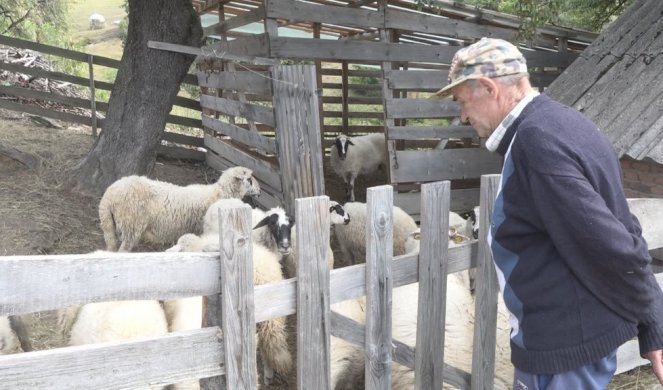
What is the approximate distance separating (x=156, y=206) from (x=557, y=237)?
17.6 ft

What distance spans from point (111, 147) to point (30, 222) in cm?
151

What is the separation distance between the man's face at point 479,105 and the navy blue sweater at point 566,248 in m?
0.09

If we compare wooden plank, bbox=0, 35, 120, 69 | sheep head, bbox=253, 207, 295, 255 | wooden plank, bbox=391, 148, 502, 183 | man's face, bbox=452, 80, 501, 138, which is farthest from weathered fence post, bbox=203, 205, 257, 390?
wooden plank, bbox=0, 35, 120, 69

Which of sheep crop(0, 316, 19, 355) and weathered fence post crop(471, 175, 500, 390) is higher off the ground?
weathered fence post crop(471, 175, 500, 390)

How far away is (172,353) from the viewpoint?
1845mm

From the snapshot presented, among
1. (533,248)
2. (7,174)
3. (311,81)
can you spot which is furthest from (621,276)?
(7,174)

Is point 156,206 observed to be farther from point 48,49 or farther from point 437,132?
point 48,49

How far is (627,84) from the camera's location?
18.1ft

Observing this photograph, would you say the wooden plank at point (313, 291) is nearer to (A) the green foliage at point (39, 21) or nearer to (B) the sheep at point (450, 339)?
(B) the sheep at point (450, 339)

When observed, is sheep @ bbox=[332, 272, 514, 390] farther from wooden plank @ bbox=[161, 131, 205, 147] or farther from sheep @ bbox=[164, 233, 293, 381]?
wooden plank @ bbox=[161, 131, 205, 147]

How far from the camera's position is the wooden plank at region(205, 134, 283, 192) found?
6664mm

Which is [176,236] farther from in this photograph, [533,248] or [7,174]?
[533,248]

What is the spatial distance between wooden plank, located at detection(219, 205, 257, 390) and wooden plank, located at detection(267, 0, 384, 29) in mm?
4901

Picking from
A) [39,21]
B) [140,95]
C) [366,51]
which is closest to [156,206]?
[140,95]
